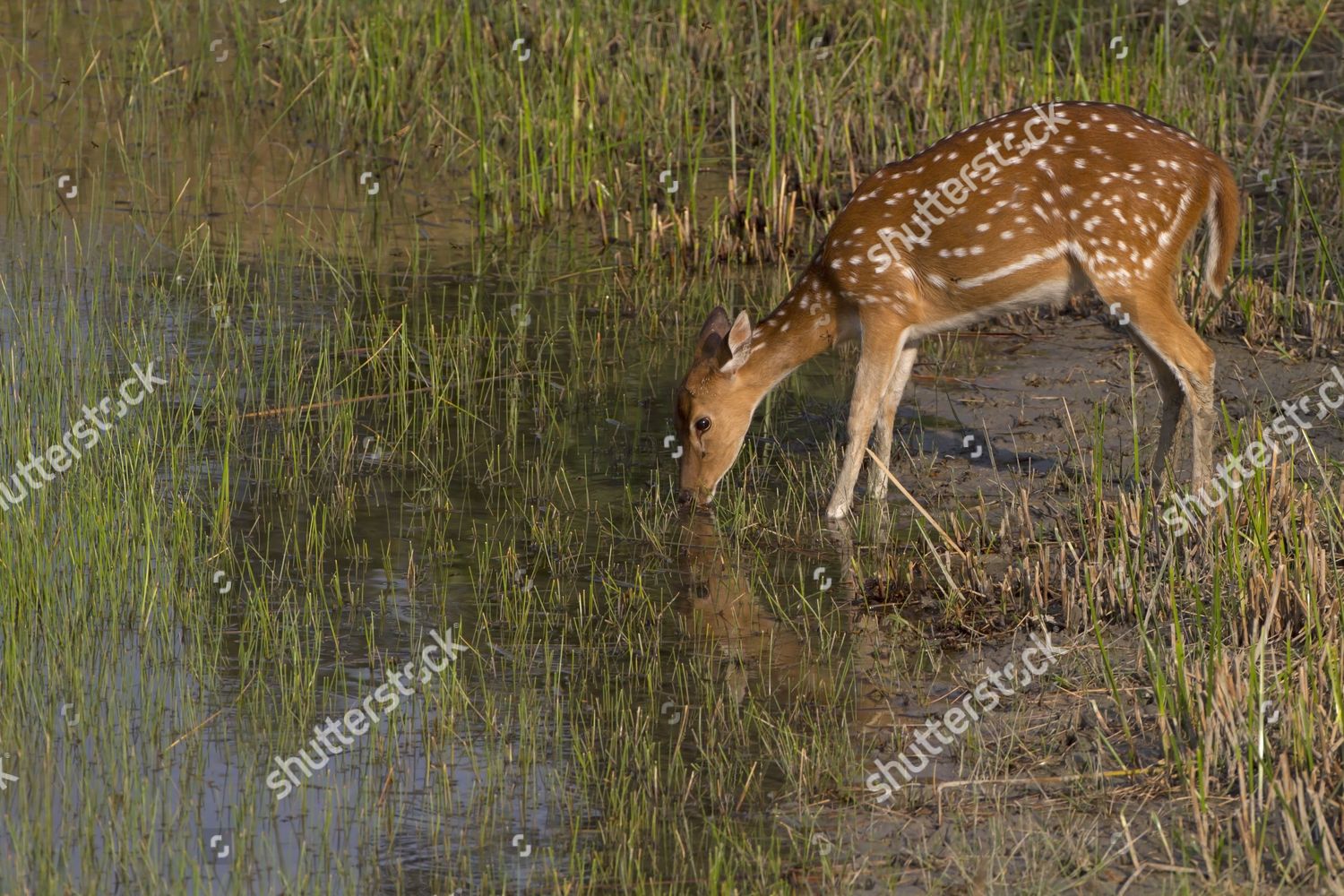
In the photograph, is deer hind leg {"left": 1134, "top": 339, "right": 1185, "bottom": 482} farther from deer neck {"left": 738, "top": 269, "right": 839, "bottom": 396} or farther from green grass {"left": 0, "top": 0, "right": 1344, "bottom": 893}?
deer neck {"left": 738, "top": 269, "right": 839, "bottom": 396}

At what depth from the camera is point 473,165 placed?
11.0 metres

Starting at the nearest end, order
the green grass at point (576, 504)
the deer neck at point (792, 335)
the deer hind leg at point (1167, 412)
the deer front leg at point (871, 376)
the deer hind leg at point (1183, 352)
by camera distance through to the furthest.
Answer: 1. the green grass at point (576, 504)
2. the deer hind leg at point (1183, 352)
3. the deer front leg at point (871, 376)
4. the deer hind leg at point (1167, 412)
5. the deer neck at point (792, 335)

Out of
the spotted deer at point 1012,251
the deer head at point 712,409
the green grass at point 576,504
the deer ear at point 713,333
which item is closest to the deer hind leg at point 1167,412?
the spotted deer at point 1012,251

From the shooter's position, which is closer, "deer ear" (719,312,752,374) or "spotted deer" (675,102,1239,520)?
"spotted deer" (675,102,1239,520)

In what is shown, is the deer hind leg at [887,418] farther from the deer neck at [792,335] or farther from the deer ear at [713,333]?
the deer ear at [713,333]

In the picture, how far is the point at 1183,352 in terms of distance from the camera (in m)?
7.20

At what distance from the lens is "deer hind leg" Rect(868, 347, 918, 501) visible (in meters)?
7.66

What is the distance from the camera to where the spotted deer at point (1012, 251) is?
7.23 metres

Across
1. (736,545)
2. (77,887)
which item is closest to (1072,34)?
(736,545)

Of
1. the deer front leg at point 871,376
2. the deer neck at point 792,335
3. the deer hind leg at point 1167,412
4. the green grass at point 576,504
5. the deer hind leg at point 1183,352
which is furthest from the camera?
the deer neck at point 792,335

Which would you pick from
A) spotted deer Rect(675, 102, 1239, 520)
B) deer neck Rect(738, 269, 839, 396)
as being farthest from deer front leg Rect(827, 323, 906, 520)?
deer neck Rect(738, 269, 839, 396)

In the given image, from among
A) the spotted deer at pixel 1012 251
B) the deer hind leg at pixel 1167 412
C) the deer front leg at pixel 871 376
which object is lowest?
the deer hind leg at pixel 1167 412

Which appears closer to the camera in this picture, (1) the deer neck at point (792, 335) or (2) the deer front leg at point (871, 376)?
(2) the deer front leg at point (871, 376)

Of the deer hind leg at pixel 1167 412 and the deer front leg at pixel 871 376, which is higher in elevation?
the deer front leg at pixel 871 376
